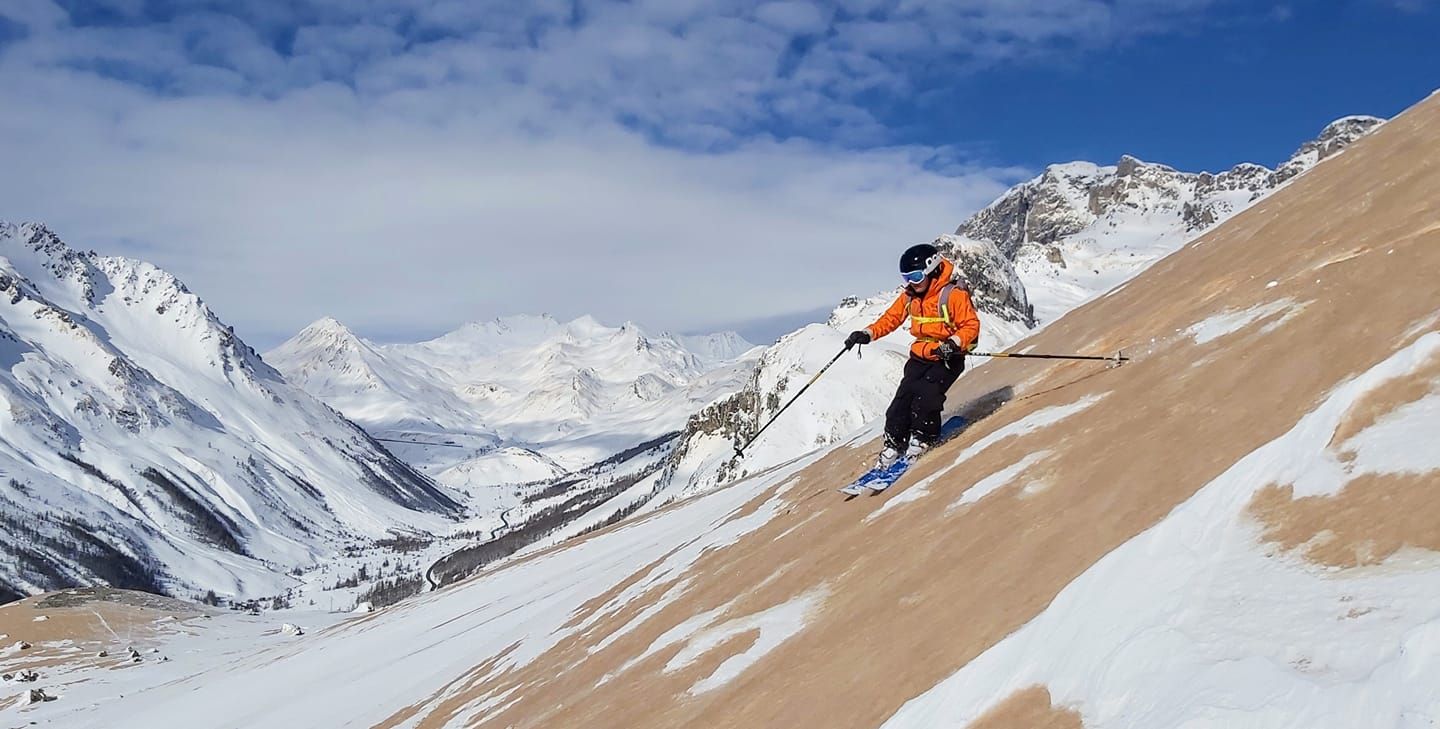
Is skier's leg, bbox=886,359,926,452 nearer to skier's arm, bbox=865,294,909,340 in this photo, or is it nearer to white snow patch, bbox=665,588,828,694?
skier's arm, bbox=865,294,909,340

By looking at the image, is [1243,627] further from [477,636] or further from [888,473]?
[477,636]

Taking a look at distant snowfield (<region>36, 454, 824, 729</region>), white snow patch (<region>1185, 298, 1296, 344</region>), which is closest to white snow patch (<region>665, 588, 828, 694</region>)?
distant snowfield (<region>36, 454, 824, 729</region>)

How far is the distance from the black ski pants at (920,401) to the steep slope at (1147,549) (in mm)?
625

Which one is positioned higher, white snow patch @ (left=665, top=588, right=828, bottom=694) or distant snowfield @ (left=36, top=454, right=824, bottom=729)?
white snow patch @ (left=665, top=588, right=828, bottom=694)

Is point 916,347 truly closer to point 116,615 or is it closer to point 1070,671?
point 1070,671

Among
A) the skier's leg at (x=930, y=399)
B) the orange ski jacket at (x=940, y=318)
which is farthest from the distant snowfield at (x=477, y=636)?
the orange ski jacket at (x=940, y=318)

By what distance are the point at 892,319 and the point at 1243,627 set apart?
432 inches

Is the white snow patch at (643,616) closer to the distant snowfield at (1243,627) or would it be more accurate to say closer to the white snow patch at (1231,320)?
the white snow patch at (1231,320)

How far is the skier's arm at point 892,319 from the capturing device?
15.6 metres

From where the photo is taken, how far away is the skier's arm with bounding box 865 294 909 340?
1557cm

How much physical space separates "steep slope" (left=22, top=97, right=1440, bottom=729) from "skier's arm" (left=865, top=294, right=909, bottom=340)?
233 centimetres

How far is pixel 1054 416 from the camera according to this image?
13.4 meters

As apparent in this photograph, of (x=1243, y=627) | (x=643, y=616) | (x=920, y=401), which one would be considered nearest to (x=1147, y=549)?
(x=1243, y=627)

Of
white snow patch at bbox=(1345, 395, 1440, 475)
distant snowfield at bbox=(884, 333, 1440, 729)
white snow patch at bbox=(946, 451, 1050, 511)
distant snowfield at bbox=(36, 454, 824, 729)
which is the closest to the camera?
distant snowfield at bbox=(884, 333, 1440, 729)
